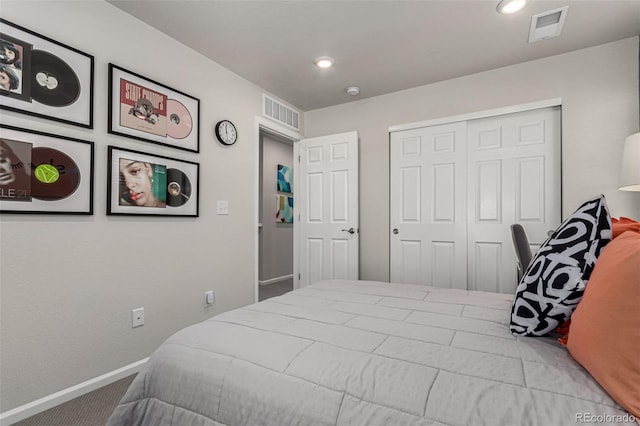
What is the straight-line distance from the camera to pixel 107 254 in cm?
207

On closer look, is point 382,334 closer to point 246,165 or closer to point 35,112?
point 35,112

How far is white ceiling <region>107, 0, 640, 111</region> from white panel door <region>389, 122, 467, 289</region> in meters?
0.67

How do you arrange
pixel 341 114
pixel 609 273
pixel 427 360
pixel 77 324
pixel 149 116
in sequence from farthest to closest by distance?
1. pixel 341 114
2. pixel 149 116
3. pixel 77 324
4. pixel 427 360
5. pixel 609 273

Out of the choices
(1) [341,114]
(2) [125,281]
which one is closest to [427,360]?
(2) [125,281]

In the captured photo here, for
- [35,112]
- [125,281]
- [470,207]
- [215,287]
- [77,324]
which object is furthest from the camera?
[470,207]

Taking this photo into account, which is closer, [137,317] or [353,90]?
[137,317]

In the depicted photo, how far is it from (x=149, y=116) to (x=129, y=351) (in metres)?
1.71

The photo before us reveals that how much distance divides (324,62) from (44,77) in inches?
79.2

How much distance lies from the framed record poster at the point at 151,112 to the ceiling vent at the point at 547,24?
2.74 meters

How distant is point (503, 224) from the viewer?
2.97 m

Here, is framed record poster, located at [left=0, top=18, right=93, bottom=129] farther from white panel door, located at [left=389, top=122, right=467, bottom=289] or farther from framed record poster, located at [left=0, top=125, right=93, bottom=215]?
white panel door, located at [left=389, top=122, right=467, bottom=289]

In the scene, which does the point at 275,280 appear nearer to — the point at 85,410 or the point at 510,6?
the point at 85,410

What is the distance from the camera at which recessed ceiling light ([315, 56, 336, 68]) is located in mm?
2765

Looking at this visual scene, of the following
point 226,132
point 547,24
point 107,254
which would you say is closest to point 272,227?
point 226,132
